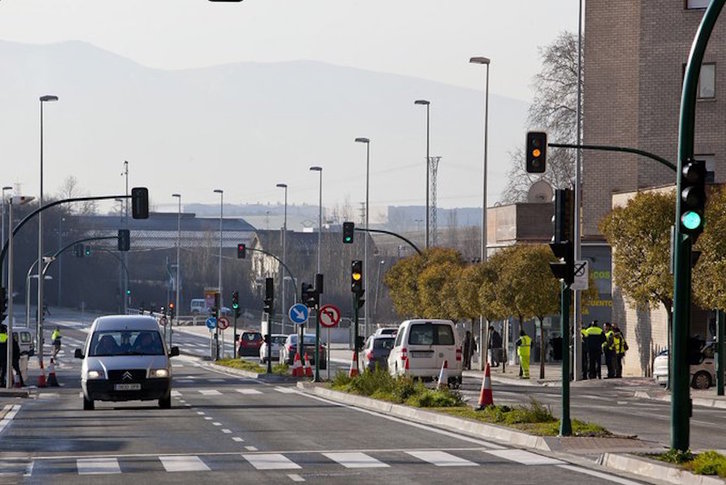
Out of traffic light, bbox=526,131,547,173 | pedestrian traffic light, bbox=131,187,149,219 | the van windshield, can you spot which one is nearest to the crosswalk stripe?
the van windshield

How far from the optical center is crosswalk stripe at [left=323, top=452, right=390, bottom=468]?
770 inches

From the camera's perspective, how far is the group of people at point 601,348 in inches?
2028

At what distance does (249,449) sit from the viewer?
73.7ft

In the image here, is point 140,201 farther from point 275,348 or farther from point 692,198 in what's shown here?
point 275,348

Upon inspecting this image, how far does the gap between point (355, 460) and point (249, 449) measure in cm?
259

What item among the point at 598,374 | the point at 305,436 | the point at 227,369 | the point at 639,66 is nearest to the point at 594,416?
the point at 305,436

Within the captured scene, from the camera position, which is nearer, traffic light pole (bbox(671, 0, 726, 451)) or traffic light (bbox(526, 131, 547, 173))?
traffic light pole (bbox(671, 0, 726, 451))

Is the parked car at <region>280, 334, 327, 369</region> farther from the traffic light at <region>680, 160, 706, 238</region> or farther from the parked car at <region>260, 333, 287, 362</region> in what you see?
the traffic light at <region>680, 160, 706, 238</region>

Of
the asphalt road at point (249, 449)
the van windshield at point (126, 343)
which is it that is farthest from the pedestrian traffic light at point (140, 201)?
the van windshield at point (126, 343)

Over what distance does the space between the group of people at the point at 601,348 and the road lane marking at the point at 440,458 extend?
99.9ft

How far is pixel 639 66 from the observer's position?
61.7 metres

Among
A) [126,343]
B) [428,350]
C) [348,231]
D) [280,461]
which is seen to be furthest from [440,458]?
[348,231]

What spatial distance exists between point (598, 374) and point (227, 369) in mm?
21423

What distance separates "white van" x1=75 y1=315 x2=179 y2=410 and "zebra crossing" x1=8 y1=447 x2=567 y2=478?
12.2m
